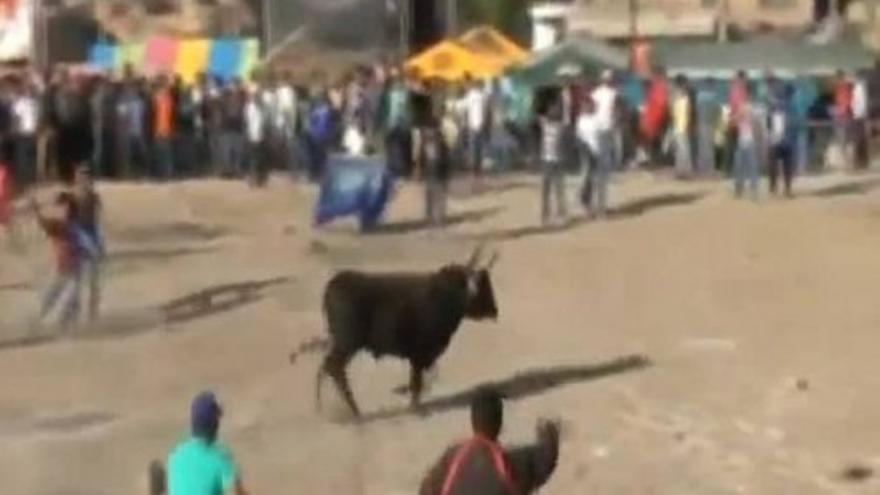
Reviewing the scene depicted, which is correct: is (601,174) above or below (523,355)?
above

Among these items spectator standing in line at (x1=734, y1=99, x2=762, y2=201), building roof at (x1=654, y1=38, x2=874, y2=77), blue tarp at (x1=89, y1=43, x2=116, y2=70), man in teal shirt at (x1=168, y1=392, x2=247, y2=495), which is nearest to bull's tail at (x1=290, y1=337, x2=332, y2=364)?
man in teal shirt at (x1=168, y1=392, x2=247, y2=495)

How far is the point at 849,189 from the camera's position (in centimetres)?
3603

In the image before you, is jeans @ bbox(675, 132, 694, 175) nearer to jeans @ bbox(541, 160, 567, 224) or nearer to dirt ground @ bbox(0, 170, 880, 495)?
dirt ground @ bbox(0, 170, 880, 495)

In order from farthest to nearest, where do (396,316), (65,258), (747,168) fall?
(747,168) → (65,258) → (396,316)

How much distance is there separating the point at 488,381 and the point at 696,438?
2866 millimetres

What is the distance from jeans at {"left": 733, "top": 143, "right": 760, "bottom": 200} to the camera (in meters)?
33.4

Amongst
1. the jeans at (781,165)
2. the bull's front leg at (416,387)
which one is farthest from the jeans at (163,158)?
the bull's front leg at (416,387)

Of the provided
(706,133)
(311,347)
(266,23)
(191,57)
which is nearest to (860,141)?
(706,133)

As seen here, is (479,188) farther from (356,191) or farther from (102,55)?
(102,55)

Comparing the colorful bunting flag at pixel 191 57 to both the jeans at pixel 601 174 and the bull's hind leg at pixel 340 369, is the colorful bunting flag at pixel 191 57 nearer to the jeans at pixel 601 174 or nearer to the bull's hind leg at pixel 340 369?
the jeans at pixel 601 174

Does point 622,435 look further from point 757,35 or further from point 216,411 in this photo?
point 757,35

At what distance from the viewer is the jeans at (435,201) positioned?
101ft

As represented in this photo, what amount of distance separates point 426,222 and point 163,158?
29.7 feet

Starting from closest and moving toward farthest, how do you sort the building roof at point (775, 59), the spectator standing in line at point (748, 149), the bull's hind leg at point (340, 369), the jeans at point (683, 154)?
the bull's hind leg at point (340, 369), the spectator standing in line at point (748, 149), the jeans at point (683, 154), the building roof at point (775, 59)
